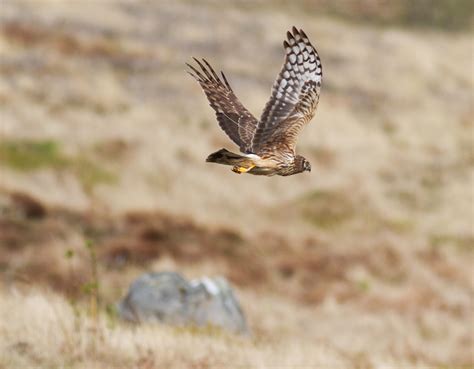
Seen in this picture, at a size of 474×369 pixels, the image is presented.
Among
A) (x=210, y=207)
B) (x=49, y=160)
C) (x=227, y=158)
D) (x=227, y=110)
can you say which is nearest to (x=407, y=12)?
(x=210, y=207)

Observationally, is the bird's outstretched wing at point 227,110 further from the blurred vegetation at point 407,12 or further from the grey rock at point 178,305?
the blurred vegetation at point 407,12

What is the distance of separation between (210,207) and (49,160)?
483 cm

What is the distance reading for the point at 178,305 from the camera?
35.7 ft

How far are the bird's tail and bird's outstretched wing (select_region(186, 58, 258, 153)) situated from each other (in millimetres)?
1093

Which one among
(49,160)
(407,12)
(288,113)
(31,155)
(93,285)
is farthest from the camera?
(407,12)

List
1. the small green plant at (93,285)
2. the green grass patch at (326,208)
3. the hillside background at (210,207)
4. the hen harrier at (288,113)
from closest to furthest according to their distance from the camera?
the hen harrier at (288,113)
the small green plant at (93,285)
the hillside background at (210,207)
the green grass patch at (326,208)

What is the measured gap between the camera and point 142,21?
46.0m

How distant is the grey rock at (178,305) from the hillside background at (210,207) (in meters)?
0.53

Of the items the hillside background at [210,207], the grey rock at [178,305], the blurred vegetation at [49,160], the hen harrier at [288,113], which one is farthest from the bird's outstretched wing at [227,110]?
the blurred vegetation at [49,160]

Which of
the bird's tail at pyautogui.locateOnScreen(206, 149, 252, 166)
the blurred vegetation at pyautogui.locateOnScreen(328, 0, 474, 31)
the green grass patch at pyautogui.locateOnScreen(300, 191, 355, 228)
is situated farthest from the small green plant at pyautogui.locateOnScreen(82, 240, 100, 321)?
the blurred vegetation at pyautogui.locateOnScreen(328, 0, 474, 31)

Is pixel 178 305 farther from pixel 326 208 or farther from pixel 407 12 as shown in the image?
pixel 407 12

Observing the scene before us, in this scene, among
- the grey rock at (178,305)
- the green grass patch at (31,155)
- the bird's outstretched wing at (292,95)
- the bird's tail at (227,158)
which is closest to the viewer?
the bird's tail at (227,158)

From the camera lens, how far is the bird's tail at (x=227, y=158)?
14.0 feet

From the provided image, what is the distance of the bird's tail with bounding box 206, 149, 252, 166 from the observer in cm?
425
